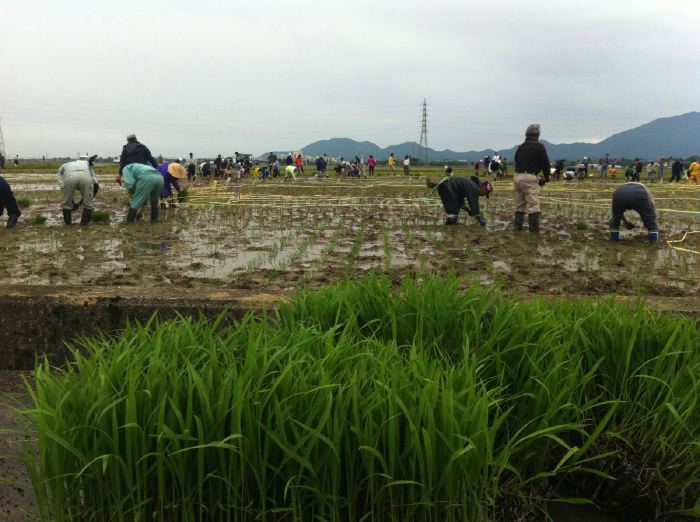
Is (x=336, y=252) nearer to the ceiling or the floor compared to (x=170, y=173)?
nearer to the floor

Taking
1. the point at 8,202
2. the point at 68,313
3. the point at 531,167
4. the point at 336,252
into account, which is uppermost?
the point at 531,167

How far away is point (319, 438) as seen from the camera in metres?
1.36

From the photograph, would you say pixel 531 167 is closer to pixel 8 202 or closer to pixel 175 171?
pixel 175 171

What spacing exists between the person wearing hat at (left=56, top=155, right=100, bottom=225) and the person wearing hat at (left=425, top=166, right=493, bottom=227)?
5374 millimetres

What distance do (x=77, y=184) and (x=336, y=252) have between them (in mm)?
4567

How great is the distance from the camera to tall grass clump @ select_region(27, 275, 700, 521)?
4.44 feet

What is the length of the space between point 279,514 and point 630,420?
1.18 m

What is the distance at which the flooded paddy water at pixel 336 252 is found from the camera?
5.23 m

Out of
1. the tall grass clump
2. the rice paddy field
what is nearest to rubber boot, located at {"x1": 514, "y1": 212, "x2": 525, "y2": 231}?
the rice paddy field

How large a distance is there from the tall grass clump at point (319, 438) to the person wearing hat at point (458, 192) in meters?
7.61

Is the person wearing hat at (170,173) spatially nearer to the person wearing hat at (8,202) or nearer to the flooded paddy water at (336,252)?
the flooded paddy water at (336,252)

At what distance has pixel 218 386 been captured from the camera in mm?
1499

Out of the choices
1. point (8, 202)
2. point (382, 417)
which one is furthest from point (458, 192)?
point (382, 417)

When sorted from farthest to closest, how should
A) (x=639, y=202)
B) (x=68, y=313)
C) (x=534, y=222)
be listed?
1. (x=534, y=222)
2. (x=639, y=202)
3. (x=68, y=313)
